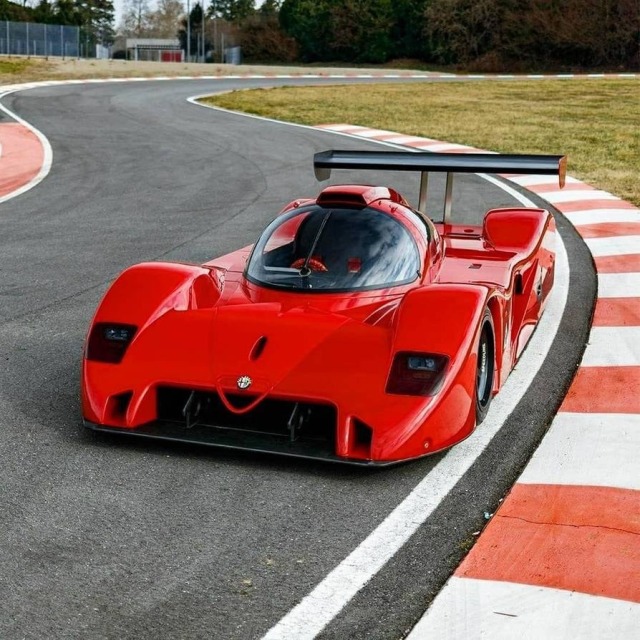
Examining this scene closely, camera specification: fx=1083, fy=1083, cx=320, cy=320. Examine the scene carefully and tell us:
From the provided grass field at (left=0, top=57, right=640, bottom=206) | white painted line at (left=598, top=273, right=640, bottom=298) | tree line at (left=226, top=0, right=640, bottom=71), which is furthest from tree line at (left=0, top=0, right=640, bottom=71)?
white painted line at (left=598, top=273, right=640, bottom=298)

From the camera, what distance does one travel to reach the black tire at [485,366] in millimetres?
5734

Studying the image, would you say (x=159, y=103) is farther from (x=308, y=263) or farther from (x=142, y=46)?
(x=142, y=46)

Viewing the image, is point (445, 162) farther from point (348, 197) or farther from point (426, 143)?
point (426, 143)

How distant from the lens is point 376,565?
13.6 feet

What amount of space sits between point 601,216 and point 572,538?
8754 millimetres

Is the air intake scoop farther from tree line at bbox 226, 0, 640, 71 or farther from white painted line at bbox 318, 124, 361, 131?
tree line at bbox 226, 0, 640, 71

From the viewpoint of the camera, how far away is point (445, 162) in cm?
759

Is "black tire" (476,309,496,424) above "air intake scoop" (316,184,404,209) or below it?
below

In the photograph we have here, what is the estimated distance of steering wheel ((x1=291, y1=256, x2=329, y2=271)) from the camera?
612 centimetres

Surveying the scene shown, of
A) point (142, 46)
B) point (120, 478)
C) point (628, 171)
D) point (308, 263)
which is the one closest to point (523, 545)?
point (120, 478)

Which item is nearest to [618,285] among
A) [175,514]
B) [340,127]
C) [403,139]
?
[175,514]

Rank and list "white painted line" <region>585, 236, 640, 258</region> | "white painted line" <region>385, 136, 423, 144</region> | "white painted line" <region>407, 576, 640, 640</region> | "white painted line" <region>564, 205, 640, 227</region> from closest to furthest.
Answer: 1. "white painted line" <region>407, 576, 640, 640</region>
2. "white painted line" <region>585, 236, 640, 258</region>
3. "white painted line" <region>564, 205, 640, 227</region>
4. "white painted line" <region>385, 136, 423, 144</region>

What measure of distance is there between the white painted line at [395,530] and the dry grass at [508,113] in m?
8.13

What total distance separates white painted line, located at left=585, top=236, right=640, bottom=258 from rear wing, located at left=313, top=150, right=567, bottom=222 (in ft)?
10.4
